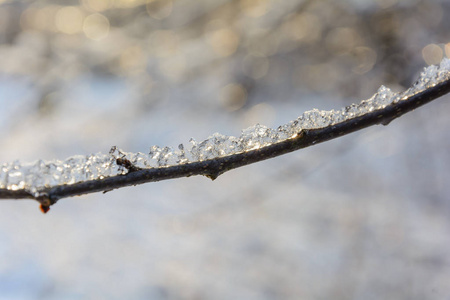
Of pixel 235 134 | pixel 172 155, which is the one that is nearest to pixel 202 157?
pixel 172 155

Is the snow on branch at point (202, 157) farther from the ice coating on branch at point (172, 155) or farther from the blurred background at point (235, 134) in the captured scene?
the blurred background at point (235, 134)

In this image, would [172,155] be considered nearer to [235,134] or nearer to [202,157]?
[202,157]

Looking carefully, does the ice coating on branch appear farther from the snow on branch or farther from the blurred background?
the blurred background

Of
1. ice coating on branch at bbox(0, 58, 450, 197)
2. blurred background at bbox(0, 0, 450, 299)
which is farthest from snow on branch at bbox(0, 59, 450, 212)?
blurred background at bbox(0, 0, 450, 299)

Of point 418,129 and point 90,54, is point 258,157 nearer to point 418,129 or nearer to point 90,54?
point 418,129

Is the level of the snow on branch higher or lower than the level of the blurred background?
lower

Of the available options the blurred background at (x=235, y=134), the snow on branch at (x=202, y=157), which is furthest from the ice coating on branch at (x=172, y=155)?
the blurred background at (x=235, y=134)
